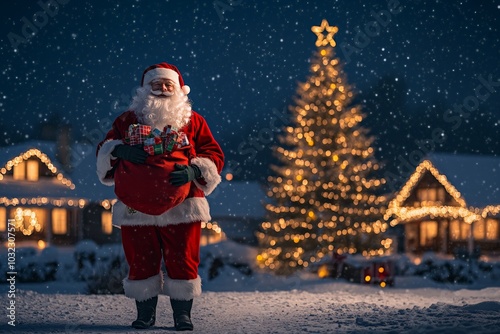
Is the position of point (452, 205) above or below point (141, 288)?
below

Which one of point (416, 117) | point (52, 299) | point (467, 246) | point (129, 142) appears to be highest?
point (416, 117)

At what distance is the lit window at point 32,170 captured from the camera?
34.1 m

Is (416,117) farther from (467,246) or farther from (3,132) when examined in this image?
(3,132)

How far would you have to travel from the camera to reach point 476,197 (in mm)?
32000

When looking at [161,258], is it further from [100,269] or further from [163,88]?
[100,269]

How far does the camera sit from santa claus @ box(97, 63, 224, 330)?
686 cm

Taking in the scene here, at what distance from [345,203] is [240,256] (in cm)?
474

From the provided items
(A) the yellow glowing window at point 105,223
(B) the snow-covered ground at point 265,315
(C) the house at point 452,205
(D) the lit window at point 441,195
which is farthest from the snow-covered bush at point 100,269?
(D) the lit window at point 441,195

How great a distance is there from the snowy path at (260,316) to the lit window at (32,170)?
24973 millimetres

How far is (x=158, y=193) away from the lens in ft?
22.4

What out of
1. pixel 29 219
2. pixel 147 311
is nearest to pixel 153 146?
pixel 147 311

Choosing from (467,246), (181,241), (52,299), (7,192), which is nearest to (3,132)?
(7,192)

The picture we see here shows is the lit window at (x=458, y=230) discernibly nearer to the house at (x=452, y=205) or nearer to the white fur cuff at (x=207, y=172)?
the house at (x=452, y=205)

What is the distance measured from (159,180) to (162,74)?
133cm
